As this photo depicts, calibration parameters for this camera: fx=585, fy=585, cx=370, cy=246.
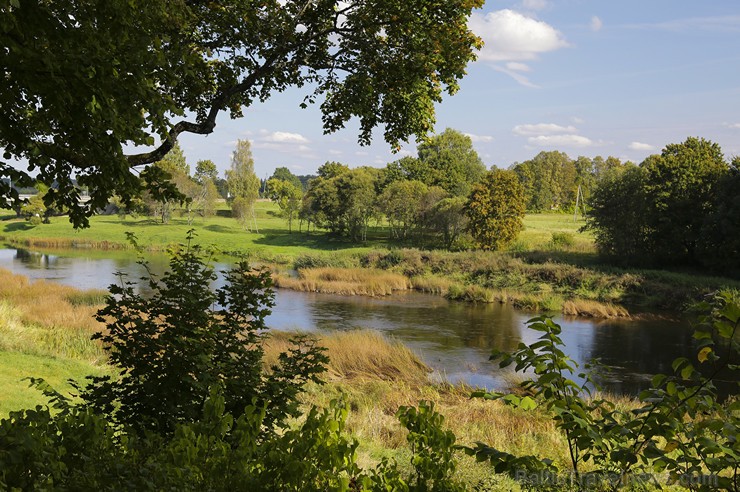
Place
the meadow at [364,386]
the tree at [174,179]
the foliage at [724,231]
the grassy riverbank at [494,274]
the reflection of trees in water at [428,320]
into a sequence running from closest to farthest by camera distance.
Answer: the meadow at [364,386] < the reflection of trees in water at [428,320] < the grassy riverbank at [494,274] < the foliage at [724,231] < the tree at [174,179]

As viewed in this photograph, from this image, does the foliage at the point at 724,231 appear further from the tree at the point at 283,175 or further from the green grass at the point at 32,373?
the tree at the point at 283,175

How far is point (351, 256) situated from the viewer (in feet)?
155

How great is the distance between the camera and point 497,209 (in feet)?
166

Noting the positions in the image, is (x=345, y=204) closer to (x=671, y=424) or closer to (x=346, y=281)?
(x=346, y=281)

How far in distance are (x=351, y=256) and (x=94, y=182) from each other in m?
42.5

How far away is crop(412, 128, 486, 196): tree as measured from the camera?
257 feet

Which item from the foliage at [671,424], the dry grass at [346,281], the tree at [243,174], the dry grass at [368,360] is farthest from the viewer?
the tree at [243,174]

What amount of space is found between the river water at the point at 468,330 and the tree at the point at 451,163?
39532mm

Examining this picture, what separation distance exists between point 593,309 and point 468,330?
9.13 metres

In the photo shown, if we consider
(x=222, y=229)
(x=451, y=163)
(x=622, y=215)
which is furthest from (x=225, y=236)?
(x=622, y=215)

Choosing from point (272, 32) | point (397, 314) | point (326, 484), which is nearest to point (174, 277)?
point (326, 484)

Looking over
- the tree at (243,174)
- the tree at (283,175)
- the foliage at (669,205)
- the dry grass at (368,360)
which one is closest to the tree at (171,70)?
the dry grass at (368,360)

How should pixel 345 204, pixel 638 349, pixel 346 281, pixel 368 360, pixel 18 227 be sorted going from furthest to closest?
pixel 18 227, pixel 345 204, pixel 346 281, pixel 638 349, pixel 368 360

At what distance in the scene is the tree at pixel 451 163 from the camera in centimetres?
7844
